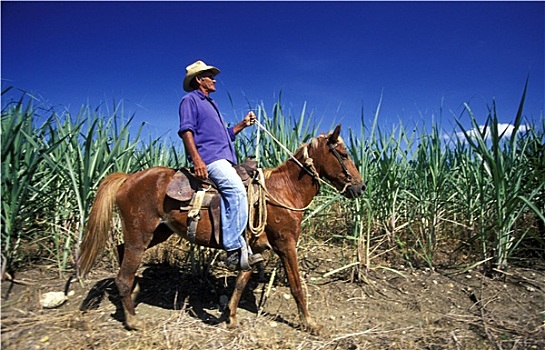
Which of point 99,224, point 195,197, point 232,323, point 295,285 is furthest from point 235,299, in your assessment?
point 99,224

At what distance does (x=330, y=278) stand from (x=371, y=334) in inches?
40.1

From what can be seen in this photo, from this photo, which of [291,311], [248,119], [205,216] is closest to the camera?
[205,216]

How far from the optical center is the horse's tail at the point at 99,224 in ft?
10.1

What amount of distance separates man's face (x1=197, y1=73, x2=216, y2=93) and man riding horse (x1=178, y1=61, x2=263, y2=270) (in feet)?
0.04

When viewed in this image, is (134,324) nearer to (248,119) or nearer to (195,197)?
(195,197)

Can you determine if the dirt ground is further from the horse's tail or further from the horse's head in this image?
the horse's head

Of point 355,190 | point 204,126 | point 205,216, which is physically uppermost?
point 204,126

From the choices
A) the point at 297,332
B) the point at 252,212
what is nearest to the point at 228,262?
the point at 252,212

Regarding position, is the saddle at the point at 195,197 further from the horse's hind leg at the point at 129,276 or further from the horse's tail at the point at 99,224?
the horse's tail at the point at 99,224

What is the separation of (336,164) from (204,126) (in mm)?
1228

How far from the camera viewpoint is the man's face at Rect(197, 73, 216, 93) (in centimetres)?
322

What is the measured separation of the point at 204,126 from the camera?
309 cm

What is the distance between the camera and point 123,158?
→ 415cm

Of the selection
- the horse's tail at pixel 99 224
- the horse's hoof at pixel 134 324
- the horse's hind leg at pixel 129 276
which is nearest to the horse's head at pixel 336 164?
the horse's hind leg at pixel 129 276
